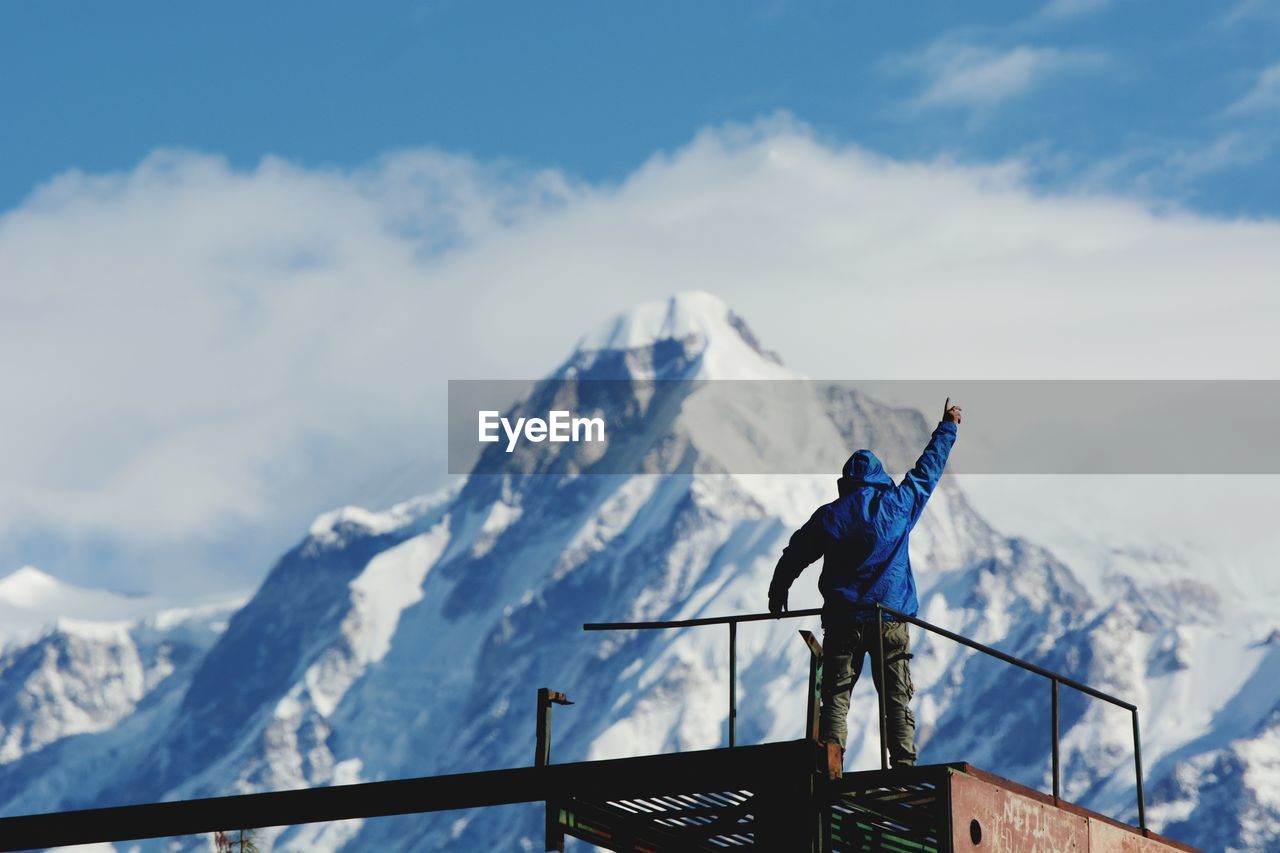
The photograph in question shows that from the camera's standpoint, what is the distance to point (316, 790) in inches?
741

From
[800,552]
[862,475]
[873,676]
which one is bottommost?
[873,676]

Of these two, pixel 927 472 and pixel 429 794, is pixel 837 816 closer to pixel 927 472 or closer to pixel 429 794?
pixel 927 472

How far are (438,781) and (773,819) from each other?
9.06 ft

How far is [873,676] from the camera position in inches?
690

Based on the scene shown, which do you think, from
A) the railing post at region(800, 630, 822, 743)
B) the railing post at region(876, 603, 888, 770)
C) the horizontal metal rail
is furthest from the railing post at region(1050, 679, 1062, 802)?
the horizontal metal rail

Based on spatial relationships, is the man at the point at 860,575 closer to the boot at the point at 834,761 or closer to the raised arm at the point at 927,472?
the raised arm at the point at 927,472

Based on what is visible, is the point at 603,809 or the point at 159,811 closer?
the point at 603,809

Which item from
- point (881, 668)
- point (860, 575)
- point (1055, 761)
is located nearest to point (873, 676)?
point (881, 668)

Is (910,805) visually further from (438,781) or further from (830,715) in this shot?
(438,781)

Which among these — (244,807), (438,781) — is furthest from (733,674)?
Answer: (244,807)

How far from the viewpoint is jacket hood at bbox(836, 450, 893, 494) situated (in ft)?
58.0

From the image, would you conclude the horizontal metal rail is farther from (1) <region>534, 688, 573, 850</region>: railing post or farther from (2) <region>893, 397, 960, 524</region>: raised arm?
(2) <region>893, 397, 960, 524</region>: raised arm

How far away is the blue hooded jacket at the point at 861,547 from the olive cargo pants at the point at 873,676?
0.12m

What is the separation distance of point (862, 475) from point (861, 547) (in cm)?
50
